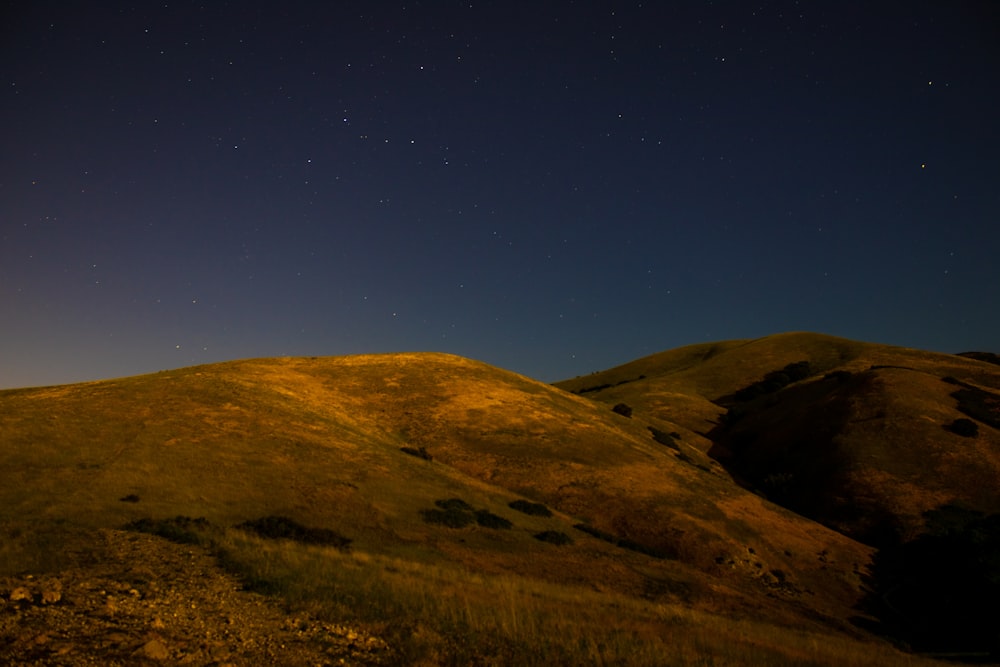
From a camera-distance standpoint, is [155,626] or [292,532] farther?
[292,532]

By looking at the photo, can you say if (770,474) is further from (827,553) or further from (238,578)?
(238,578)

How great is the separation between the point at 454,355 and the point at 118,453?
47.2 m

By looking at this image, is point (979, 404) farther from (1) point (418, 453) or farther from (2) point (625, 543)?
(1) point (418, 453)

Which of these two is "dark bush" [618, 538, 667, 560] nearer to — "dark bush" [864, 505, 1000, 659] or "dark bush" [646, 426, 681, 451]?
"dark bush" [864, 505, 1000, 659]

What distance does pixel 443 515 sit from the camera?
77.5 feet

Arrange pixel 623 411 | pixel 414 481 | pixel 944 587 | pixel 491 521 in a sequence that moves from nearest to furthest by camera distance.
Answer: pixel 491 521 < pixel 944 587 < pixel 414 481 < pixel 623 411

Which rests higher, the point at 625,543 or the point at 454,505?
the point at 454,505

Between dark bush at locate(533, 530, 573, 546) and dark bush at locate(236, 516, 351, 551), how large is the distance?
9.35 metres

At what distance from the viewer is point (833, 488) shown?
4422 centimetres

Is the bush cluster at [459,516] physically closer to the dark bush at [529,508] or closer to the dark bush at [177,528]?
the dark bush at [529,508]

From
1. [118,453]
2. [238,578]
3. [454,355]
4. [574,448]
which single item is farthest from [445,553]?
[454,355]

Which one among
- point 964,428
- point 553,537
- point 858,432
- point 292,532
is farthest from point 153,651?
point 964,428

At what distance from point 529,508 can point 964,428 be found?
161ft

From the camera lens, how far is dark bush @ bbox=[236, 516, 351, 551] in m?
17.0
